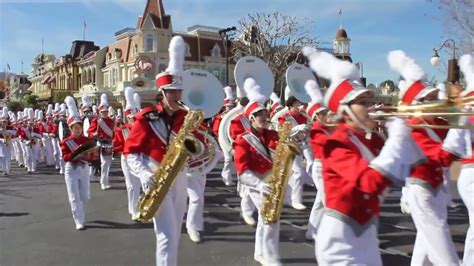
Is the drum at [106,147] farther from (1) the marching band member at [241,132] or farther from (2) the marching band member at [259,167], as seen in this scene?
(2) the marching band member at [259,167]

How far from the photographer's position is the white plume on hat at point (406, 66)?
5566 millimetres

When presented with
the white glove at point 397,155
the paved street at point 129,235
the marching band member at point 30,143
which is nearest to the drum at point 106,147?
the paved street at point 129,235

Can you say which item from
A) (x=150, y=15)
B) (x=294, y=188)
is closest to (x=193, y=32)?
(x=150, y=15)

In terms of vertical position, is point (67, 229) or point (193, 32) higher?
point (193, 32)

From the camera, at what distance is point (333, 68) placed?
144 inches

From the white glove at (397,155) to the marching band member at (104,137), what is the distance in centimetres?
1044

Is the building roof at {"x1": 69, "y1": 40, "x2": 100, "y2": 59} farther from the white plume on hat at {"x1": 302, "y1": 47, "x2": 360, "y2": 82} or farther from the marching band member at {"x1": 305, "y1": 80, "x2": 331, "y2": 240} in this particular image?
the white plume on hat at {"x1": 302, "y1": 47, "x2": 360, "y2": 82}

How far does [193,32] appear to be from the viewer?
60.0 metres

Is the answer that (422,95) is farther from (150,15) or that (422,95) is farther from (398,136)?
(150,15)

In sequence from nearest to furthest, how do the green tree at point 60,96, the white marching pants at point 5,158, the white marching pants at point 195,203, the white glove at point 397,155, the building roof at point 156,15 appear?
the white glove at point 397,155
the white marching pants at point 195,203
the white marching pants at point 5,158
the building roof at point 156,15
the green tree at point 60,96

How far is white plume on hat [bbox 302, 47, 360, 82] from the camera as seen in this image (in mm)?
3518

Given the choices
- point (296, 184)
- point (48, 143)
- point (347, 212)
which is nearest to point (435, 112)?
point (347, 212)

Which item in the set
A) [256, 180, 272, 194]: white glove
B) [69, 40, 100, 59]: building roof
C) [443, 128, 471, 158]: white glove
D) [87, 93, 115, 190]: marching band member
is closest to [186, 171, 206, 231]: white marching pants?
[256, 180, 272, 194]: white glove

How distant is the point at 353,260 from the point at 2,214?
8.10 metres
